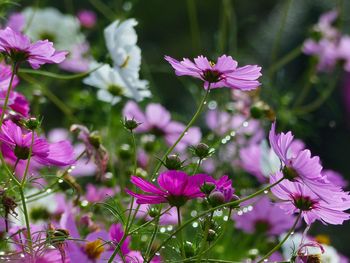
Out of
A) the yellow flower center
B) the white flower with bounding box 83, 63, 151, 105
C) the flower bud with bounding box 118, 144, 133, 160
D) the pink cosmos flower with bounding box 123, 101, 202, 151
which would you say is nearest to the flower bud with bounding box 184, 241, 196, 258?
the yellow flower center

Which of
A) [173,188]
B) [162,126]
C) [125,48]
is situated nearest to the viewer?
[173,188]

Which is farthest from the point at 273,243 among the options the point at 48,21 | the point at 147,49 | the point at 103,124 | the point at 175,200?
the point at 147,49

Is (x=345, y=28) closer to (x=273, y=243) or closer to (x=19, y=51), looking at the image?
(x=273, y=243)

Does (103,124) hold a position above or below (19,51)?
above

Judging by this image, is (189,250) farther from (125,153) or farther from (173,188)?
(125,153)

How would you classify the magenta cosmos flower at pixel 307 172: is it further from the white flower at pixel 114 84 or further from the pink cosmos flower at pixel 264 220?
the pink cosmos flower at pixel 264 220

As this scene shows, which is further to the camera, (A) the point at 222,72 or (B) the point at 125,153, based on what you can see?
(B) the point at 125,153

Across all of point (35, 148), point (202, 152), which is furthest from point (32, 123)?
point (202, 152)

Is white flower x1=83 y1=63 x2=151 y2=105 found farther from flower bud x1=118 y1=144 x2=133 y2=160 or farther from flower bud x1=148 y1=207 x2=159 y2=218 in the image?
flower bud x1=148 y1=207 x2=159 y2=218
